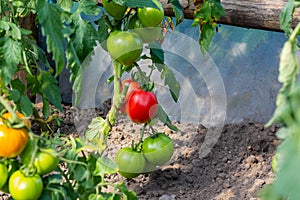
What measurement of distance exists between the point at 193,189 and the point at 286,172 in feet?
5.56

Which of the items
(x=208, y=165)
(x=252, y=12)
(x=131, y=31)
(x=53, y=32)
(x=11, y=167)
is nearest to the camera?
(x=53, y=32)

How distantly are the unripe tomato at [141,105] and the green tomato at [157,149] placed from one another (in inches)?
3.6

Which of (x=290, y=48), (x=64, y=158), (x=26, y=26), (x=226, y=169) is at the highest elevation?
(x=290, y=48)

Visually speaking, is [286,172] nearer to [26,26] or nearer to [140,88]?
[140,88]

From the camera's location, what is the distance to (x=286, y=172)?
55cm

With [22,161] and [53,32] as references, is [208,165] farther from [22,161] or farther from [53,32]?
[53,32]

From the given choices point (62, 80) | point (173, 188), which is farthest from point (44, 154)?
point (62, 80)

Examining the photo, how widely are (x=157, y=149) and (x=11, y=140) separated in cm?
93

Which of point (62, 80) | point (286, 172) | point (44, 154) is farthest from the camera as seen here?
point (62, 80)

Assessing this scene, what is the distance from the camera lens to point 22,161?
1.24 meters

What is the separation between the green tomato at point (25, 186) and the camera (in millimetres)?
1168

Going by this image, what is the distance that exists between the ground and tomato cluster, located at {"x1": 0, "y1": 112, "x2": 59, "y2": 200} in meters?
0.98

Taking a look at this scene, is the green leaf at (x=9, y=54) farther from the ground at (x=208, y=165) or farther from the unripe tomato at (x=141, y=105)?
the ground at (x=208, y=165)

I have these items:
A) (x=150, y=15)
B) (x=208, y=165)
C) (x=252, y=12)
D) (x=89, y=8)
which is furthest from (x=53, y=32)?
(x=208, y=165)
